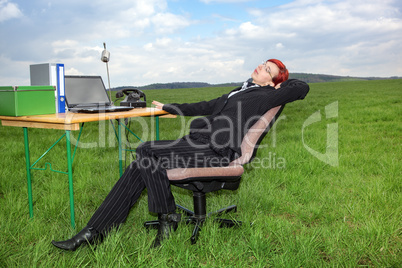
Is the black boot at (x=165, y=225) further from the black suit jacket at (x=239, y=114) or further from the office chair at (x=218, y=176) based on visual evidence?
the black suit jacket at (x=239, y=114)

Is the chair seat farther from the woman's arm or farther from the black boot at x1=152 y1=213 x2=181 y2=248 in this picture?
the woman's arm

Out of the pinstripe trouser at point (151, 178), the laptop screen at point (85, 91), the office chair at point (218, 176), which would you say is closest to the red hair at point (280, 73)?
the office chair at point (218, 176)

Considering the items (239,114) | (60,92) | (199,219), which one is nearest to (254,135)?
(239,114)

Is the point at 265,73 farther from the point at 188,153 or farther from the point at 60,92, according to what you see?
the point at 60,92

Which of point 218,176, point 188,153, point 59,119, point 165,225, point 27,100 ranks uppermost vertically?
point 27,100

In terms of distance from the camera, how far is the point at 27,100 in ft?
8.32

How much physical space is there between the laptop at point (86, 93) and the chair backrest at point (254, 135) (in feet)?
3.62

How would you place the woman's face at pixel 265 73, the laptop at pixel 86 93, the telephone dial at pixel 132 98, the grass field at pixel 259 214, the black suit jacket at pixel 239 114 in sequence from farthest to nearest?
1. the telephone dial at pixel 132 98
2. the laptop at pixel 86 93
3. the woman's face at pixel 265 73
4. the black suit jacket at pixel 239 114
5. the grass field at pixel 259 214

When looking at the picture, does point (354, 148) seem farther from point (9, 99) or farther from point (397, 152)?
point (9, 99)

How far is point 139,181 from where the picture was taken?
2.36 m

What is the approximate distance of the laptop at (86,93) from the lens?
120 inches

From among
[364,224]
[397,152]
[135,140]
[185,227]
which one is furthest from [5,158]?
[397,152]

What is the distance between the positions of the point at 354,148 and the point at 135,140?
3.77 meters

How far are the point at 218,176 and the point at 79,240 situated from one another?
3.18ft
